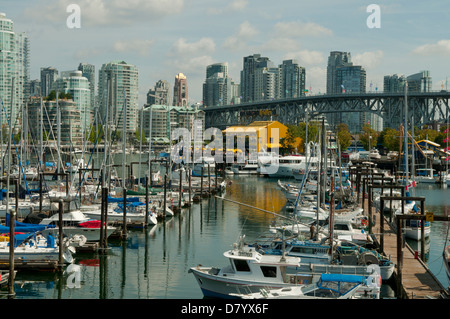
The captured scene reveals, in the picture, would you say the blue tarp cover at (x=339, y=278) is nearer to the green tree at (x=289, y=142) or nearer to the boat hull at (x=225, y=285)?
the boat hull at (x=225, y=285)

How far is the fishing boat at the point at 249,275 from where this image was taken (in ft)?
85.3

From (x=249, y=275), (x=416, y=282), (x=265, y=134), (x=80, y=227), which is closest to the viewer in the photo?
(x=249, y=275)

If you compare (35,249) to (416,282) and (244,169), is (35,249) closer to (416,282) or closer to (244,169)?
(416,282)

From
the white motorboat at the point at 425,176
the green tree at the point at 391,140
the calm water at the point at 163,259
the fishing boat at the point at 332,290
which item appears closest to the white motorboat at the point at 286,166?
the white motorboat at the point at 425,176

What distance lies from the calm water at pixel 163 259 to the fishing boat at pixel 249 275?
207cm

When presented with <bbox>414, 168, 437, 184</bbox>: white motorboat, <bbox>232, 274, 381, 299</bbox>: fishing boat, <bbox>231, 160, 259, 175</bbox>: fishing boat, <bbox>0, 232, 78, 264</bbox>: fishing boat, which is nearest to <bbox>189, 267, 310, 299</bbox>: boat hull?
<bbox>232, 274, 381, 299</bbox>: fishing boat

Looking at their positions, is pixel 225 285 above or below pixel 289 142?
below

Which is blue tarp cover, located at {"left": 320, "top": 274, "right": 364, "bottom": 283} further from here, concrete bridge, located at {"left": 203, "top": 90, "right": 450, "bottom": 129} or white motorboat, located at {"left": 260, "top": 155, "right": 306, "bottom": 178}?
concrete bridge, located at {"left": 203, "top": 90, "right": 450, "bottom": 129}

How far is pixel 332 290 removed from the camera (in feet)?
78.1

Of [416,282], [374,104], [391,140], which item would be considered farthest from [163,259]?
[374,104]

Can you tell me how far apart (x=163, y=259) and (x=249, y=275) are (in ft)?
38.7

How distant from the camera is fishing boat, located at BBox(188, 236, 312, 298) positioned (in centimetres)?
2598

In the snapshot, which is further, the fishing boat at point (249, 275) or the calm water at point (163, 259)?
the calm water at point (163, 259)

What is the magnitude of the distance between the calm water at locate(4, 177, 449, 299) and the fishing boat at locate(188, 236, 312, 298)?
207 cm
